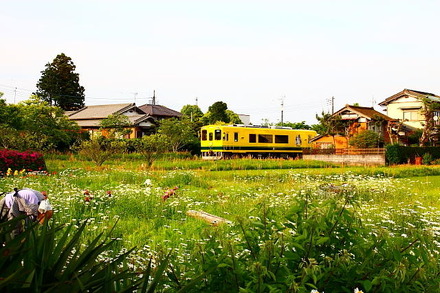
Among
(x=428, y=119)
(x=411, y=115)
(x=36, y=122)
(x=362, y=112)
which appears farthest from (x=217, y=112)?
(x=36, y=122)

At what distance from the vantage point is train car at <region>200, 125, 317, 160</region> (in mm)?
34781

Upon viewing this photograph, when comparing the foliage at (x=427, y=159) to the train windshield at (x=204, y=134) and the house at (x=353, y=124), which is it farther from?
the train windshield at (x=204, y=134)

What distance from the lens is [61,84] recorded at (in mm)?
63625

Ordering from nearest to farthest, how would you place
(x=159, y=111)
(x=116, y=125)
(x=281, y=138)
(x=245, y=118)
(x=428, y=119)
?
1. (x=281, y=138)
2. (x=428, y=119)
3. (x=116, y=125)
4. (x=159, y=111)
5. (x=245, y=118)

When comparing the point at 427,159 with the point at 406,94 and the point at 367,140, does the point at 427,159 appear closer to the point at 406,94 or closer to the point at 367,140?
the point at 367,140

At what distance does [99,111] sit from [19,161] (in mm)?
38134

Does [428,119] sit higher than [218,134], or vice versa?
[428,119]

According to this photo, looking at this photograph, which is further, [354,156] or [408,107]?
[408,107]

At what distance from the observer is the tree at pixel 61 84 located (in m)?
63.3

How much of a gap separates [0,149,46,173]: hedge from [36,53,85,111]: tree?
46.7 m

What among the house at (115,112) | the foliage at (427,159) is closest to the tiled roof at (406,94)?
the foliage at (427,159)

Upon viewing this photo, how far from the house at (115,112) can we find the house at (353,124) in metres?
19.0

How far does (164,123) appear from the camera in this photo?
42.2 metres

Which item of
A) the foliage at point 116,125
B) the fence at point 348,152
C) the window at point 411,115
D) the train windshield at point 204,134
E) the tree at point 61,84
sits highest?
the tree at point 61,84
